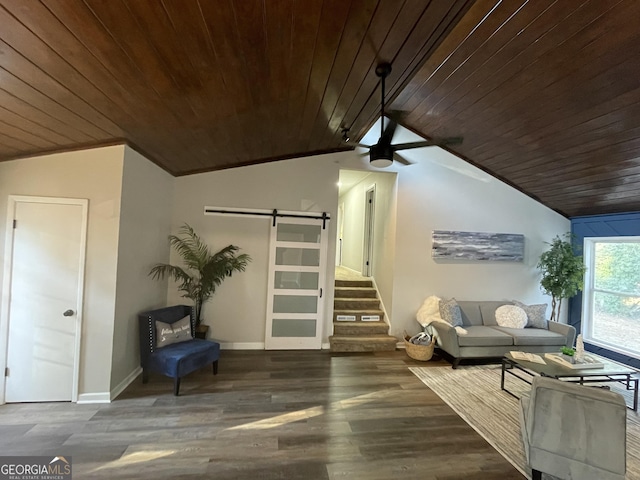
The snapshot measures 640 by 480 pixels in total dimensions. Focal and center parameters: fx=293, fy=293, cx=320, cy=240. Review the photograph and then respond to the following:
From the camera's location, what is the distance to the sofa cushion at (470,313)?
193 inches

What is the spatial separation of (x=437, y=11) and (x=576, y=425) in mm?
2957

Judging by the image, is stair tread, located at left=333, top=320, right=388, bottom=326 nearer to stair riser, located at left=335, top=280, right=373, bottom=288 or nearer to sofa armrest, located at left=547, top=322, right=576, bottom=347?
stair riser, located at left=335, top=280, right=373, bottom=288

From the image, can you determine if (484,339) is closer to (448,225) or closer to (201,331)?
(448,225)

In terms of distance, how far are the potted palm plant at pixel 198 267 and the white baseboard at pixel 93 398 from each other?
49.3 inches

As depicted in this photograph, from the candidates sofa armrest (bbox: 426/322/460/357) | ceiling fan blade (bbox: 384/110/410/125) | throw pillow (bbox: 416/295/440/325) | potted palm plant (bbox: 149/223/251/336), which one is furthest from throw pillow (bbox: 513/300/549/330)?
potted palm plant (bbox: 149/223/251/336)

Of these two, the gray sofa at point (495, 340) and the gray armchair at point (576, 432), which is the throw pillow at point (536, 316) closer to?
the gray sofa at point (495, 340)

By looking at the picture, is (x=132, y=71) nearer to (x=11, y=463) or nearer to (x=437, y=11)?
(x=437, y=11)

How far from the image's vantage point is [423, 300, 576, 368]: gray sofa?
422 centimetres

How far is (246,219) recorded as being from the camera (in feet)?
15.6

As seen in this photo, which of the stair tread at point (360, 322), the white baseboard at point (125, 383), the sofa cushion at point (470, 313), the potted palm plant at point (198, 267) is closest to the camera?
the white baseboard at point (125, 383)

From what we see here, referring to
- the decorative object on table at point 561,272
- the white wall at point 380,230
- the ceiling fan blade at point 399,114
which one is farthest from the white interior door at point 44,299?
the decorative object on table at point 561,272

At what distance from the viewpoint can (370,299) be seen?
558 cm

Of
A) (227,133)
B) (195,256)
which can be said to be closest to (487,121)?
(227,133)

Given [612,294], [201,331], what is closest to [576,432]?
[201,331]
